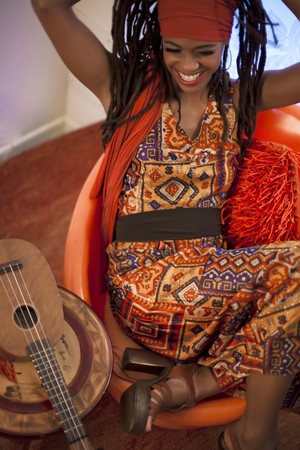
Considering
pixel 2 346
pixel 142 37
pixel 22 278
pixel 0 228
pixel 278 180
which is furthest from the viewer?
pixel 0 228

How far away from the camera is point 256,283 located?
5.73ft

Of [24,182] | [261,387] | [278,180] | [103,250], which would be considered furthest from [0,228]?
[261,387]

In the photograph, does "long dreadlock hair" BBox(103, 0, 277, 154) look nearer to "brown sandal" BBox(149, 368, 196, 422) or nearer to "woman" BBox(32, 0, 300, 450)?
"woman" BBox(32, 0, 300, 450)

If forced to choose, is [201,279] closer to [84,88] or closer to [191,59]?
[191,59]

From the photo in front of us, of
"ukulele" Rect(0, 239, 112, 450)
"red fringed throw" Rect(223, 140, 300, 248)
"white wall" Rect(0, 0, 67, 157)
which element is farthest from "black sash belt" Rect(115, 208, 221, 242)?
"white wall" Rect(0, 0, 67, 157)

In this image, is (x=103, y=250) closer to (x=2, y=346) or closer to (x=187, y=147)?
(x=187, y=147)

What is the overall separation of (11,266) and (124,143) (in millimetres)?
430

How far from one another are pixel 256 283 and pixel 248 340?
0.13 m

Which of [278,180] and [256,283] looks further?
[278,180]

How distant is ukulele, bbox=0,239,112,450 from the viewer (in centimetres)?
154

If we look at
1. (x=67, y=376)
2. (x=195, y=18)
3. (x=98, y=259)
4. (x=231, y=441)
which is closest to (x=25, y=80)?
(x=98, y=259)

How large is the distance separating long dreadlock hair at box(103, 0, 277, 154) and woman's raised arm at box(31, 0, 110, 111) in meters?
0.04

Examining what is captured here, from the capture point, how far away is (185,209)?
191 centimetres

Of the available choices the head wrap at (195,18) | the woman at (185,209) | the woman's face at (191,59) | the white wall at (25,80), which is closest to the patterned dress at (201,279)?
the woman at (185,209)
